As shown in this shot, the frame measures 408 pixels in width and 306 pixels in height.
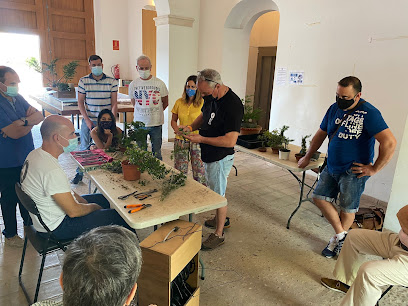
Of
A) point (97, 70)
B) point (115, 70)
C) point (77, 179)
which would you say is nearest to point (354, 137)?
point (97, 70)

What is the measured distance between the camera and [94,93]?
3.82m

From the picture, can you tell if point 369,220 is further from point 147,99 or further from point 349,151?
point 147,99

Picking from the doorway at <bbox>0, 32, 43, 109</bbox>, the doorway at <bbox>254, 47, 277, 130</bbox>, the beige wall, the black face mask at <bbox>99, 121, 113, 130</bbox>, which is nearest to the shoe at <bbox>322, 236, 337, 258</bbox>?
the black face mask at <bbox>99, 121, 113, 130</bbox>

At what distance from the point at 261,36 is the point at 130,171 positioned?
21.1ft

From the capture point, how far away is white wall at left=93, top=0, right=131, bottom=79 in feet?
28.9

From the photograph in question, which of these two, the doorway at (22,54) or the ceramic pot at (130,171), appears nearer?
the ceramic pot at (130,171)

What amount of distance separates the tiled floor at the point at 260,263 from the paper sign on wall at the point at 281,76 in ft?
7.47

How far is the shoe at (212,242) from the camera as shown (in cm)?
279

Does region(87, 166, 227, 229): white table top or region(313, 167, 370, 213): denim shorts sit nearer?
region(87, 166, 227, 229): white table top

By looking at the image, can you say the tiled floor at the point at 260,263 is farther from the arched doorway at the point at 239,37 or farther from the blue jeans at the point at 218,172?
the arched doorway at the point at 239,37

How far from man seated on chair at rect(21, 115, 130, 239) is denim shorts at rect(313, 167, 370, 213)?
74.9 inches

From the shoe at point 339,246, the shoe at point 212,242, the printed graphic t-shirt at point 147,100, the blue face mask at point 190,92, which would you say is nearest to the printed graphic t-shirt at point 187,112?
the blue face mask at point 190,92

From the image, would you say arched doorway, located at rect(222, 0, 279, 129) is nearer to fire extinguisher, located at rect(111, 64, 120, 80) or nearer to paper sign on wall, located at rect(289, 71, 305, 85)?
paper sign on wall, located at rect(289, 71, 305, 85)

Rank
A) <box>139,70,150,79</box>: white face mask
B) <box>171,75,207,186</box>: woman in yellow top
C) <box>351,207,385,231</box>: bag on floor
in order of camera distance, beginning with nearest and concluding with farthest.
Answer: <box>351,207,385,231</box>: bag on floor < <box>171,75,207,186</box>: woman in yellow top < <box>139,70,150,79</box>: white face mask
